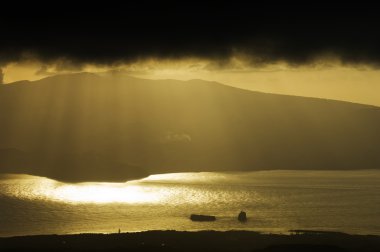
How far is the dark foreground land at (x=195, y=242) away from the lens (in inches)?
4252

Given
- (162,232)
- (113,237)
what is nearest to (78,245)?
(113,237)

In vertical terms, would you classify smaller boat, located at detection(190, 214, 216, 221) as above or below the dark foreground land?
above

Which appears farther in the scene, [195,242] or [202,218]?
[202,218]

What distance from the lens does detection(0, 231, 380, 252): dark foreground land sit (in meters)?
108

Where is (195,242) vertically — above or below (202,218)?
below

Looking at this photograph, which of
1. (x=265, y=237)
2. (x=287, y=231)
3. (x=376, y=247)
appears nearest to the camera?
(x=376, y=247)

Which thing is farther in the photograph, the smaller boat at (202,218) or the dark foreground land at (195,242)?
the smaller boat at (202,218)

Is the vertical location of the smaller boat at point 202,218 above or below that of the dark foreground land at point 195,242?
above

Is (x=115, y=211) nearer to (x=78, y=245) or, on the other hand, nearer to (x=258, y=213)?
(x=258, y=213)

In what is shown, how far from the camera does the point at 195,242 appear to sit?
391ft

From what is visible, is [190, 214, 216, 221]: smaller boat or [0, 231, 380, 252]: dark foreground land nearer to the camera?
[0, 231, 380, 252]: dark foreground land

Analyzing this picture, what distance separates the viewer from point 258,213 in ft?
628

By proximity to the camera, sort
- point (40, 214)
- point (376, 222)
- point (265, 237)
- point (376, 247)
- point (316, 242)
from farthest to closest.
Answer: point (40, 214)
point (376, 222)
point (265, 237)
point (316, 242)
point (376, 247)

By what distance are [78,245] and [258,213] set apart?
8730 centimetres
